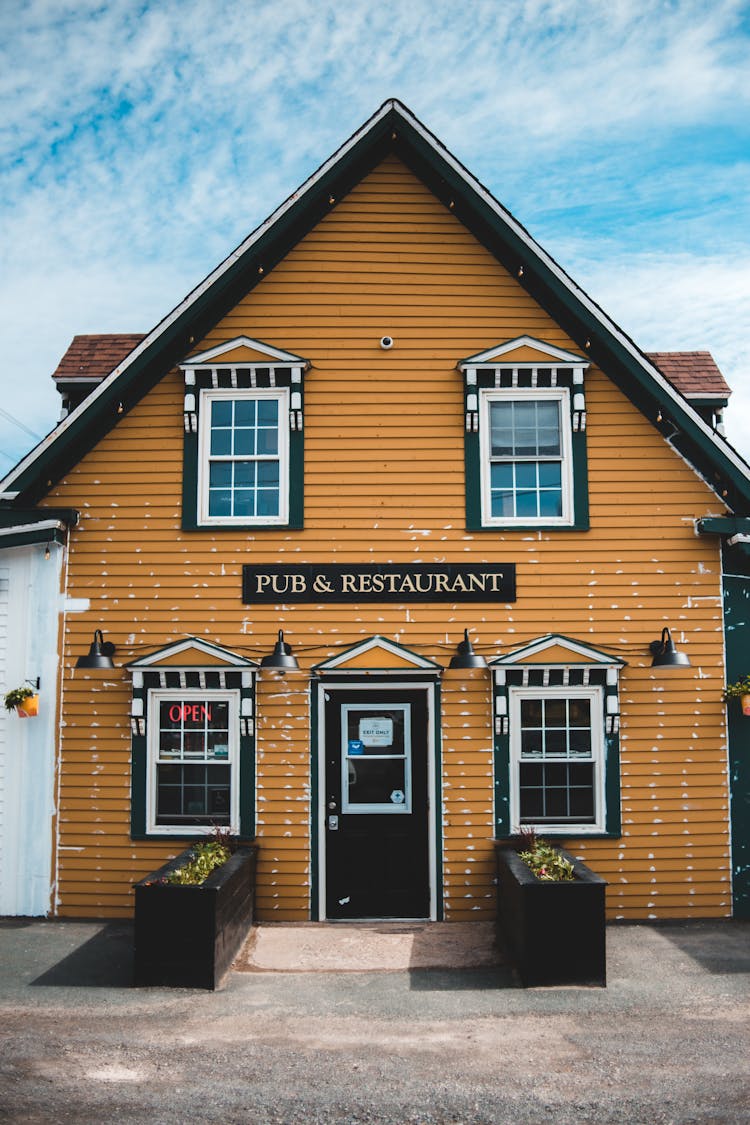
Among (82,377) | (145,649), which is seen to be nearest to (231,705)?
(145,649)

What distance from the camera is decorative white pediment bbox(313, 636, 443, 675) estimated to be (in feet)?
35.3

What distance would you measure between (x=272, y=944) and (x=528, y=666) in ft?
13.1

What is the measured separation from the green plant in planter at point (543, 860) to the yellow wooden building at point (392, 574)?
1.38 feet

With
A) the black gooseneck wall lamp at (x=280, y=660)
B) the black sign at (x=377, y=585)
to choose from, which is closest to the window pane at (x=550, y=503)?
the black sign at (x=377, y=585)

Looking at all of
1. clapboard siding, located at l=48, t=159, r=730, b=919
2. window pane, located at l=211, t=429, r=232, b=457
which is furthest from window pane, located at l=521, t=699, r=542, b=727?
window pane, located at l=211, t=429, r=232, b=457

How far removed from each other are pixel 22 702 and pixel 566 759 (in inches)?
240

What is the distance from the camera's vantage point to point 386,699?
10.9 meters

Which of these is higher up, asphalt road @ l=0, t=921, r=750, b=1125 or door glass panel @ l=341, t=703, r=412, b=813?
door glass panel @ l=341, t=703, r=412, b=813

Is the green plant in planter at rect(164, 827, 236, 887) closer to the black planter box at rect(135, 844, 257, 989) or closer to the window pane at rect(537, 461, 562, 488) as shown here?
the black planter box at rect(135, 844, 257, 989)

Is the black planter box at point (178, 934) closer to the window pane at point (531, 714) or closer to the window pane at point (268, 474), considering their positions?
the window pane at point (531, 714)

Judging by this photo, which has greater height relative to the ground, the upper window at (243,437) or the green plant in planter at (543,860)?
the upper window at (243,437)

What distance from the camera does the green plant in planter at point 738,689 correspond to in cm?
1066

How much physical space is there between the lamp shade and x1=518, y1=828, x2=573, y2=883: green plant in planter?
192 inches

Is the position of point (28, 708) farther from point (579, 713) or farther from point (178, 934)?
point (579, 713)
